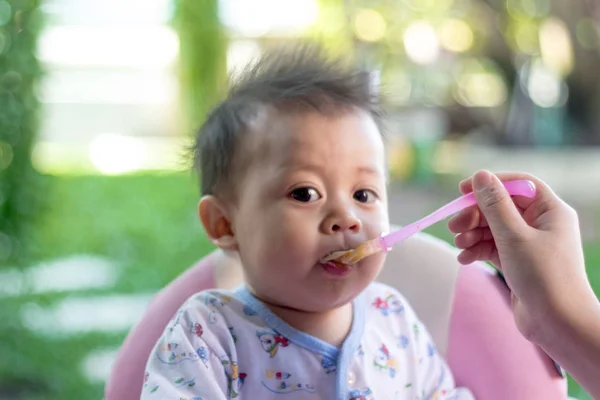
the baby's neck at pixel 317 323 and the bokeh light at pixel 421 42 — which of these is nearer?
the baby's neck at pixel 317 323

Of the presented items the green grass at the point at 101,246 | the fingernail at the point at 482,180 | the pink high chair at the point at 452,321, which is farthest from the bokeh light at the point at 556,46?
the fingernail at the point at 482,180

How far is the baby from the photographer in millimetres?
1034

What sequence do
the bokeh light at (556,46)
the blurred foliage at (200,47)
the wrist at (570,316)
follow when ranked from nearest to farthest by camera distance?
the wrist at (570,316)
the blurred foliage at (200,47)
the bokeh light at (556,46)

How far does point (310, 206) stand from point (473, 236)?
20cm

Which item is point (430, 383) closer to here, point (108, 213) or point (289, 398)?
point (289, 398)

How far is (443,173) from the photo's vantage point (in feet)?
17.1

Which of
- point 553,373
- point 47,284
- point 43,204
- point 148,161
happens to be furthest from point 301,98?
point 148,161

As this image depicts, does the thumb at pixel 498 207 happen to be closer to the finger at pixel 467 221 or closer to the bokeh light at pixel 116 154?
the finger at pixel 467 221

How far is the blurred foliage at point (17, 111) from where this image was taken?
2.61 metres

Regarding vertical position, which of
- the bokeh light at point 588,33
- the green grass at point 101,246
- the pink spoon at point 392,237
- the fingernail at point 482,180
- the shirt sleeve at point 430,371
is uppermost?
the fingernail at point 482,180

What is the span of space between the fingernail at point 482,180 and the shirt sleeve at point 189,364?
0.36 metres

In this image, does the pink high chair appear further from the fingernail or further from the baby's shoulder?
the fingernail

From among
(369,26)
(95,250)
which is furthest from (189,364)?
(369,26)

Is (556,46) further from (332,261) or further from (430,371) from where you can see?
(332,261)
